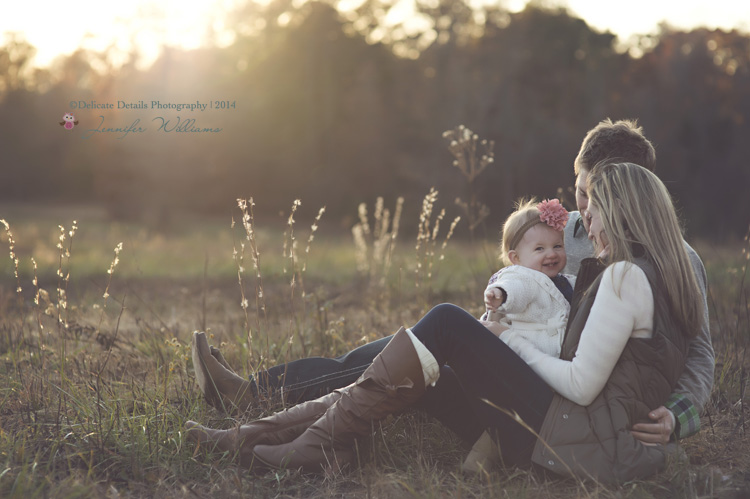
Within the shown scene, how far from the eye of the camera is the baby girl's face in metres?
2.88

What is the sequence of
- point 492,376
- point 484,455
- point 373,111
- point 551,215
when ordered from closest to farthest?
point 492,376
point 484,455
point 551,215
point 373,111

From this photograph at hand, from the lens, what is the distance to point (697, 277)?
2.54 metres

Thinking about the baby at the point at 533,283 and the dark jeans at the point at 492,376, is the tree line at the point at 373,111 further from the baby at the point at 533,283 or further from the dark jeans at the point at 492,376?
the dark jeans at the point at 492,376

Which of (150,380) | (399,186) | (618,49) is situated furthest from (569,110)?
(150,380)

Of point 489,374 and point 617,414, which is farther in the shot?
point 489,374

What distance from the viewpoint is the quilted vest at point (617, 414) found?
7.16ft

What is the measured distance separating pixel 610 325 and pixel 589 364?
0.15 m

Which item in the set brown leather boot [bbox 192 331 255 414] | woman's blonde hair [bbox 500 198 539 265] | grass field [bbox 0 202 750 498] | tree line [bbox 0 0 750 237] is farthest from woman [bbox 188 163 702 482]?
tree line [bbox 0 0 750 237]

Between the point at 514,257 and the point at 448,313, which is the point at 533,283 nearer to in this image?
the point at 514,257

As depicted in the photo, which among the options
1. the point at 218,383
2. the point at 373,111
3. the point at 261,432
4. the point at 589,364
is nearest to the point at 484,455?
the point at 589,364

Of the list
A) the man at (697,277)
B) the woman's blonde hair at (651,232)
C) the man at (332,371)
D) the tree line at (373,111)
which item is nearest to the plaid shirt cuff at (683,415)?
the man at (697,277)

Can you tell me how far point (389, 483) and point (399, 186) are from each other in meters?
19.4

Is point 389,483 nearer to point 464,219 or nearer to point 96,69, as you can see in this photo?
point 464,219

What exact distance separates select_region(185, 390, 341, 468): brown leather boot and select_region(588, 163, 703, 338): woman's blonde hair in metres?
1.25
